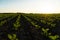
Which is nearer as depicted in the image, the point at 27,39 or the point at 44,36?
the point at 27,39

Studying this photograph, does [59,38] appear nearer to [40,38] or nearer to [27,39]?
[40,38]

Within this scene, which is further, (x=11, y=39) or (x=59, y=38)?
→ (x=59, y=38)

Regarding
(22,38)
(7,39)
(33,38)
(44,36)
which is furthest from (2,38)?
(44,36)

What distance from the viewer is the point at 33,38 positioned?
22.6 feet

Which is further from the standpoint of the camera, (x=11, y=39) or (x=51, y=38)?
(x=51, y=38)

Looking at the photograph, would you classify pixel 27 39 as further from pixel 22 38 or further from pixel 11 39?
pixel 11 39

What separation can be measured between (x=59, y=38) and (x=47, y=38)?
1.73 feet

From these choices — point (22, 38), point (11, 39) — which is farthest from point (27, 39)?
point (11, 39)

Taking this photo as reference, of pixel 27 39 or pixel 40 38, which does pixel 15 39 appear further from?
pixel 40 38

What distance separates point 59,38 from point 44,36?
0.68 meters

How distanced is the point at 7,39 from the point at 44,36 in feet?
5.53

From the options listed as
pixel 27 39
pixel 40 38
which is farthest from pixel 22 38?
pixel 40 38

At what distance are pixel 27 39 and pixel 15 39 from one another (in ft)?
1.71

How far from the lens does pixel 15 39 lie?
650 centimetres
